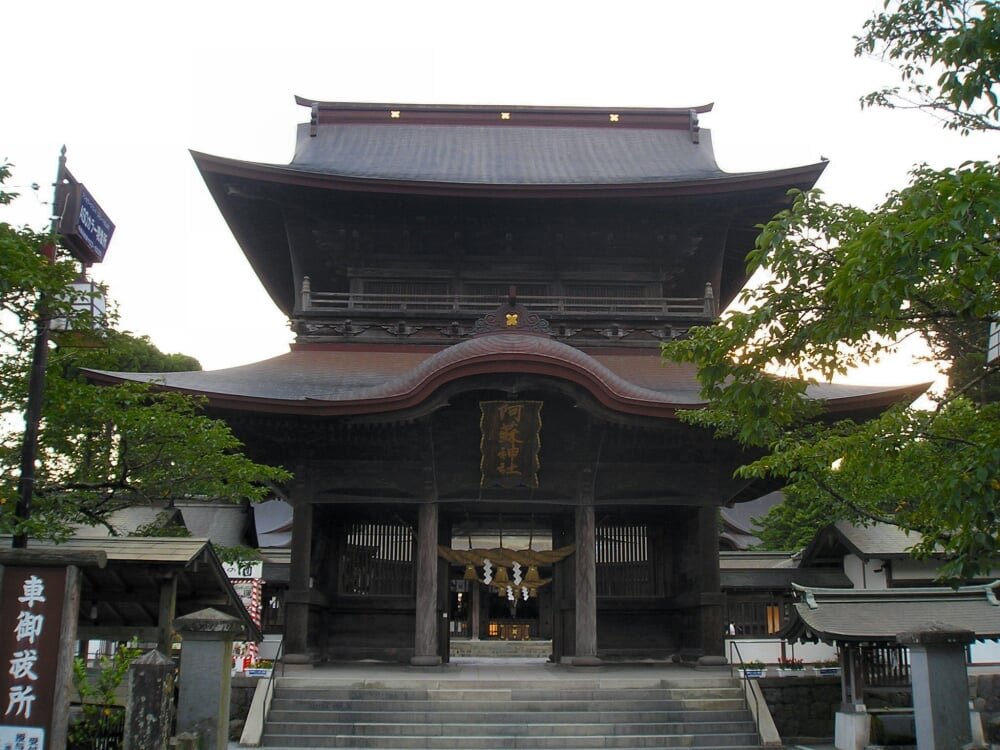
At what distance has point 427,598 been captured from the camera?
16.4 metres

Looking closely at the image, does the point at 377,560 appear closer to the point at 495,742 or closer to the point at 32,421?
the point at 495,742

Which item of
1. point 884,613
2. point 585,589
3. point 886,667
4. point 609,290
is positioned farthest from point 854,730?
point 609,290

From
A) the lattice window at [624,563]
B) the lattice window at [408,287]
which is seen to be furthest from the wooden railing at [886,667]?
the lattice window at [408,287]

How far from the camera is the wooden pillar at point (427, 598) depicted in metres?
16.3

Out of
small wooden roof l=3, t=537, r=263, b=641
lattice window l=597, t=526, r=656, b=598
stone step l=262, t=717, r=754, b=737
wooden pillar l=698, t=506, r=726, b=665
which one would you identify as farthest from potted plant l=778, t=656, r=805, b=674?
small wooden roof l=3, t=537, r=263, b=641

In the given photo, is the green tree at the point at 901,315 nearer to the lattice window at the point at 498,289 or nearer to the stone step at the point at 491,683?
the stone step at the point at 491,683

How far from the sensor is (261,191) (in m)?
19.5

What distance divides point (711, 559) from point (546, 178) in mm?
9733

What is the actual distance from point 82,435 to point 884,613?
11.4 meters

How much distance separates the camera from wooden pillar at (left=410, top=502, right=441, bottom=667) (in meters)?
16.3

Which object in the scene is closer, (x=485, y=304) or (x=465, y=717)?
(x=465, y=717)

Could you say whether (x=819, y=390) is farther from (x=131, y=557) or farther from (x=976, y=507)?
(x=131, y=557)

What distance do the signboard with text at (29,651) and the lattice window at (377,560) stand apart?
416 inches

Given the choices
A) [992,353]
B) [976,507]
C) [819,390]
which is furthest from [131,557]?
[819,390]
